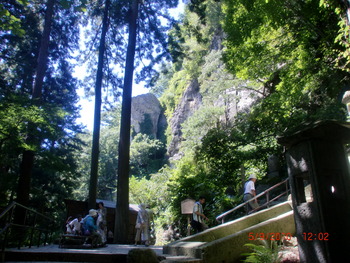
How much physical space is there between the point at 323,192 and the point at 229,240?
2.05 m

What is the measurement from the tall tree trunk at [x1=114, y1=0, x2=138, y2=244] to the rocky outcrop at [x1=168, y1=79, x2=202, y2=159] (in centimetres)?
1665

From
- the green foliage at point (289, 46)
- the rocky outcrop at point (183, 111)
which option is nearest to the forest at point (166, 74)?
the green foliage at point (289, 46)

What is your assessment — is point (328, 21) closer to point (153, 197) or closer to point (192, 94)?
point (153, 197)

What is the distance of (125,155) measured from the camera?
13.3 meters

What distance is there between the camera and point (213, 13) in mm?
28234

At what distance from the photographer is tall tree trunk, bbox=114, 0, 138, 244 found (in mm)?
12156

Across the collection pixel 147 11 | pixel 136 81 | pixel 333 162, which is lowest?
pixel 333 162

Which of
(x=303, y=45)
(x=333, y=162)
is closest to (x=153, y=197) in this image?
(x=303, y=45)

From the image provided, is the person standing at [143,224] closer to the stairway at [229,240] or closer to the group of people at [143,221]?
the group of people at [143,221]

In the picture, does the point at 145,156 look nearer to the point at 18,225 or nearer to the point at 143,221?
the point at 143,221

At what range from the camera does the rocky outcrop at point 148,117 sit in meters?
41.1

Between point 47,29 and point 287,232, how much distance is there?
52.1ft

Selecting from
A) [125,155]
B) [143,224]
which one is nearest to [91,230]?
[143,224]

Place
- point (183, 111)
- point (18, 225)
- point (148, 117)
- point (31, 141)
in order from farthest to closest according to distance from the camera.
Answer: point (148, 117), point (183, 111), point (31, 141), point (18, 225)
